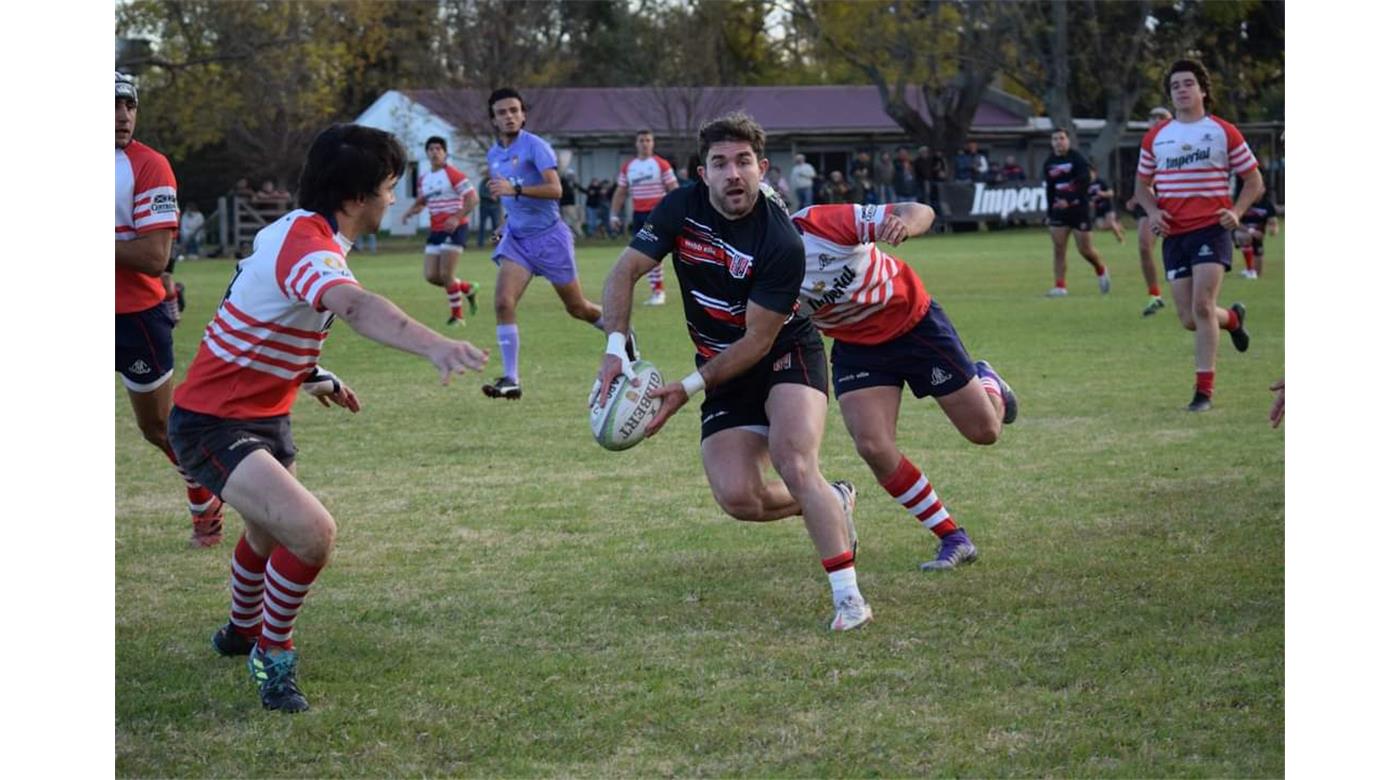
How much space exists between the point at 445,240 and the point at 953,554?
44.1ft

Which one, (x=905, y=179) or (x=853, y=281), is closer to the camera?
(x=853, y=281)

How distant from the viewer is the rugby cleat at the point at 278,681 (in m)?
5.25

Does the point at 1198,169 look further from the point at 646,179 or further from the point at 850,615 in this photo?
the point at 646,179

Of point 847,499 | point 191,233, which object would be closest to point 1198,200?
point 847,499

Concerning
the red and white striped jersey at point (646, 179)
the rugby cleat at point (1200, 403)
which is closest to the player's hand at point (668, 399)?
the rugby cleat at point (1200, 403)

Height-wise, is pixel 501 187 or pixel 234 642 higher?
pixel 501 187

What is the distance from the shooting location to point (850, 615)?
19.9 ft

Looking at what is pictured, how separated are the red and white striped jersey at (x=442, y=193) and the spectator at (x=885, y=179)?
2212cm

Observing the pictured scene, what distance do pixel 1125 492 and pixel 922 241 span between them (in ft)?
94.6

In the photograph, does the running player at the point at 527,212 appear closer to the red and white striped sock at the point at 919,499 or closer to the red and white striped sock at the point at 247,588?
the red and white striped sock at the point at 919,499

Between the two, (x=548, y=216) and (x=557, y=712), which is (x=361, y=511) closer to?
(x=557, y=712)

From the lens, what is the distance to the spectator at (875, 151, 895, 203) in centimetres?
4184

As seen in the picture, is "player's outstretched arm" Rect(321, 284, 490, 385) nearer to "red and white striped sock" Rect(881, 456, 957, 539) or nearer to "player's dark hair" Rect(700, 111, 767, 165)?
"player's dark hair" Rect(700, 111, 767, 165)

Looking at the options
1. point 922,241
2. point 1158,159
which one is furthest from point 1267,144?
point 1158,159
